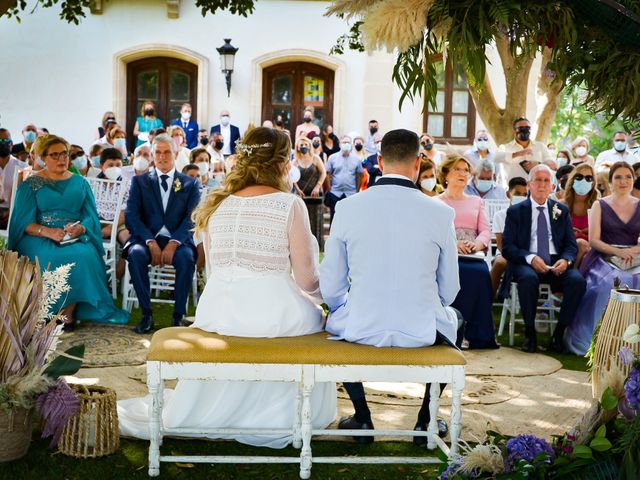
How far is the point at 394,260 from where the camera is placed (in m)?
4.24

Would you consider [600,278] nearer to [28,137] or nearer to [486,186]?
[486,186]

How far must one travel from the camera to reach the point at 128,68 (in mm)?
19844

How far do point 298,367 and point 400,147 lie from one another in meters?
1.23

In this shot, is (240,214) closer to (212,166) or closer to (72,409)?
(72,409)

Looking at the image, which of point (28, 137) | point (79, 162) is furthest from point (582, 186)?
point (28, 137)

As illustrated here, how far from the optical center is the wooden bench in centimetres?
409

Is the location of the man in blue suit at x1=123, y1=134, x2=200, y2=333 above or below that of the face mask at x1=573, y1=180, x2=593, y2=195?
below

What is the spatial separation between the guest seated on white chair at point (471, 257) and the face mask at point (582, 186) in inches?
55.2

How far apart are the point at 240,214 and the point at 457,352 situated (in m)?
1.35

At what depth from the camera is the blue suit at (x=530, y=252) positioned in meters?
7.47

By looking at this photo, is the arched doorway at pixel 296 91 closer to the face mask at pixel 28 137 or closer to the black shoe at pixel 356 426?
the face mask at pixel 28 137

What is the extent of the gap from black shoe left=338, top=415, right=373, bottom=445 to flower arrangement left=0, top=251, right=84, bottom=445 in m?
1.47

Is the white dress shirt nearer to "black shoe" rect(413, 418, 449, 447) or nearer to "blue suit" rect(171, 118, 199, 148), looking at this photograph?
"black shoe" rect(413, 418, 449, 447)

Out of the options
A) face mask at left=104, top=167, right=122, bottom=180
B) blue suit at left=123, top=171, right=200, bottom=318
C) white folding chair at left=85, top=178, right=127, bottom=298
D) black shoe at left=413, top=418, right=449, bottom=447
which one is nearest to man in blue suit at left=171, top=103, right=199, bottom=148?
face mask at left=104, top=167, right=122, bottom=180
